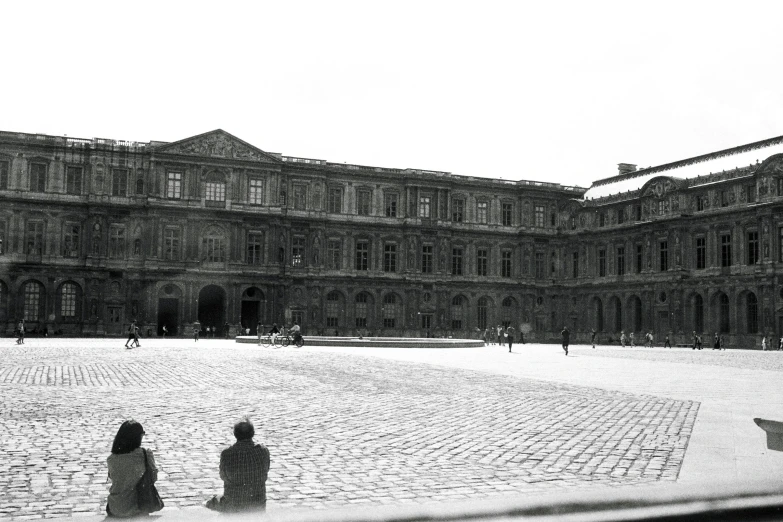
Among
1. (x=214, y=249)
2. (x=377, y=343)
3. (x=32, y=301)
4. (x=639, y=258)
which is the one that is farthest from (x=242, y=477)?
(x=639, y=258)

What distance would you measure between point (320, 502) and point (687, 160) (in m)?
60.2

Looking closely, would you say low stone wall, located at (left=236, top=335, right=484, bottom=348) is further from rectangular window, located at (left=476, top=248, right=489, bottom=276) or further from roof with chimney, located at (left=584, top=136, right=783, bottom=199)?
roof with chimney, located at (left=584, top=136, right=783, bottom=199)

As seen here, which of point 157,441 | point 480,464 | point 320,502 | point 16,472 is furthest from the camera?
point 157,441

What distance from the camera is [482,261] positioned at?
69062 millimetres

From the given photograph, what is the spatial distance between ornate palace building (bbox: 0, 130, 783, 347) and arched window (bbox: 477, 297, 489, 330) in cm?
16

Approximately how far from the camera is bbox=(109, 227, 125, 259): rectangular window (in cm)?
5862

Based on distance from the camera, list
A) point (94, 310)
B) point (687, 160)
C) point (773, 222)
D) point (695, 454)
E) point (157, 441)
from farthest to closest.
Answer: point (687, 160) → point (94, 310) → point (773, 222) → point (157, 441) → point (695, 454)

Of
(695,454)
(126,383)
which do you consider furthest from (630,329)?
(695,454)

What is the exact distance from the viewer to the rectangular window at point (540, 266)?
70562 mm

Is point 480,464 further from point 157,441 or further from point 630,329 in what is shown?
point 630,329

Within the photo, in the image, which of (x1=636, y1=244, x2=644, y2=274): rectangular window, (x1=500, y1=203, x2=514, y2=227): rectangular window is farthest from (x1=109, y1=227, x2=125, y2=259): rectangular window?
(x1=636, y1=244, x2=644, y2=274): rectangular window

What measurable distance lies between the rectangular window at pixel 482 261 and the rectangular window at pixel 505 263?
1.42 meters

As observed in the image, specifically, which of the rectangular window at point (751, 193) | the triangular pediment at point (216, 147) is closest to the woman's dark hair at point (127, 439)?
the rectangular window at point (751, 193)

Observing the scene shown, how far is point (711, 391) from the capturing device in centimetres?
1847
